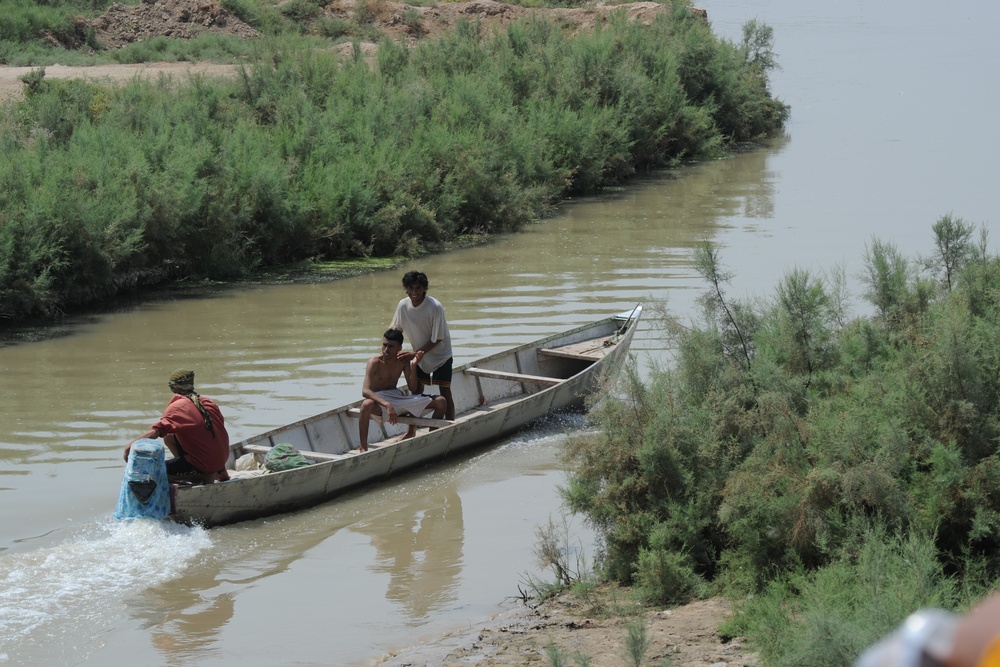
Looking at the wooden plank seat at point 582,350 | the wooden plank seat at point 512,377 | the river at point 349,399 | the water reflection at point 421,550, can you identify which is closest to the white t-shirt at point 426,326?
the river at point 349,399

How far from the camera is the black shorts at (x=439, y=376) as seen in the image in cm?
1189

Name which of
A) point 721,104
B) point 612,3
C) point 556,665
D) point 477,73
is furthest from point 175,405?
point 612,3

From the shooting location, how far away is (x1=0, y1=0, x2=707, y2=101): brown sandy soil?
127ft

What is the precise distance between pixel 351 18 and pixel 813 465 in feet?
122

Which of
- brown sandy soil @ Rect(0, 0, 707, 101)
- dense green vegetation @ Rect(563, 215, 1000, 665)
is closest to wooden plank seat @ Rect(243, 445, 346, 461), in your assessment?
dense green vegetation @ Rect(563, 215, 1000, 665)

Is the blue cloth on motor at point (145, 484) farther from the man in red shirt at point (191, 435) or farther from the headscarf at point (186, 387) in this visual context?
the headscarf at point (186, 387)

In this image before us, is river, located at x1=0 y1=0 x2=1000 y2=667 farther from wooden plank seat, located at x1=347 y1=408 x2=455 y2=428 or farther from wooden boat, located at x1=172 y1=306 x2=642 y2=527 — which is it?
wooden plank seat, located at x1=347 y1=408 x2=455 y2=428

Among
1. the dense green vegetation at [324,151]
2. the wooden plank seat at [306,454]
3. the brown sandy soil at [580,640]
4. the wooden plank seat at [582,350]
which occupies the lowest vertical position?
the brown sandy soil at [580,640]

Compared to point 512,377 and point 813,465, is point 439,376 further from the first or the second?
point 813,465

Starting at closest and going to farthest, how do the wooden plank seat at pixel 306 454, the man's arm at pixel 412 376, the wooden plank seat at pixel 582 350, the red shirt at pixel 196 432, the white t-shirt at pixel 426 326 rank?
1. the red shirt at pixel 196 432
2. the wooden plank seat at pixel 306 454
3. the white t-shirt at pixel 426 326
4. the man's arm at pixel 412 376
5. the wooden plank seat at pixel 582 350

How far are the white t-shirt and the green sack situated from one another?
159 cm

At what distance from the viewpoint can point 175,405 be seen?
977cm

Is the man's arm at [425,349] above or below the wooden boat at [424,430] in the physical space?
above

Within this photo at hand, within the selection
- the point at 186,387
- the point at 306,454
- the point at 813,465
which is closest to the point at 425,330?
the point at 306,454
